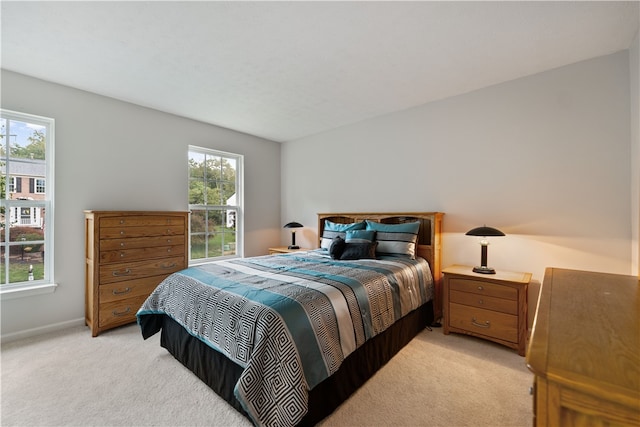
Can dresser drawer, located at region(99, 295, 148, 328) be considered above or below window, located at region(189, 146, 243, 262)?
below

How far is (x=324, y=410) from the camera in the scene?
1.61 metres

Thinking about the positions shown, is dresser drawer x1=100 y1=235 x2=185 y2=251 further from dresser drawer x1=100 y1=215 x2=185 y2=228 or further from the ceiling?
the ceiling

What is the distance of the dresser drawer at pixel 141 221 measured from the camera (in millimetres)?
2787

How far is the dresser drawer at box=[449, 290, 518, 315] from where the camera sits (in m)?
2.37

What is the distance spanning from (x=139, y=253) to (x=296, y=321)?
2382 mm

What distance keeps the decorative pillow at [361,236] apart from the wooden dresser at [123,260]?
6.95 feet

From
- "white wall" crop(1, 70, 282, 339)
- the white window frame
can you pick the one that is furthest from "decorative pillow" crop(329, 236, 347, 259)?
the white window frame

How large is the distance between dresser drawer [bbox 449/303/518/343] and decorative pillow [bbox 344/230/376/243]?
3.46 ft

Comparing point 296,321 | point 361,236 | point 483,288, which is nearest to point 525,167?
point 483,288

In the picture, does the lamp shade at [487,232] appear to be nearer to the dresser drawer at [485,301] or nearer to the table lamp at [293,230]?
the dresser drawer at [485,301]

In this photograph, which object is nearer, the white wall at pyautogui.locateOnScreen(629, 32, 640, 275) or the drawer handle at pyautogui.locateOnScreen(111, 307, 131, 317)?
the white wall at pyautogui.locateOnScreen(629, 32, 640, 275)

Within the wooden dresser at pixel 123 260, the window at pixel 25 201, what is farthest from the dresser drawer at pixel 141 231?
the window at pixel 25 201

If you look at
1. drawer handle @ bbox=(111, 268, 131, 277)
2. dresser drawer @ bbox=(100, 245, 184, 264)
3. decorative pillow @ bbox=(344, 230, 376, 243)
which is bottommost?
drawer handle @ bbox=(111, 268, 131, 277)

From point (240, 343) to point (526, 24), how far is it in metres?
2.90
